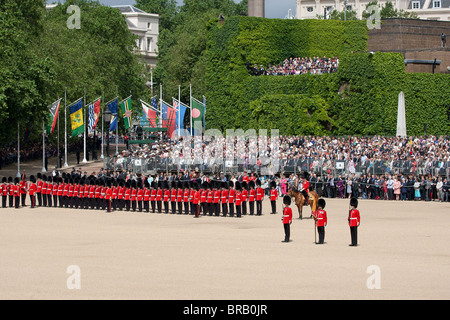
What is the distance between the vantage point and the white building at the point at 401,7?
132 metres

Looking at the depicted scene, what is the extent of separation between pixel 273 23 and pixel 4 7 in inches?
723

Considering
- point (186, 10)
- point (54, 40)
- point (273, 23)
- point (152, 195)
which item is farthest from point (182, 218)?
point (186, 10)

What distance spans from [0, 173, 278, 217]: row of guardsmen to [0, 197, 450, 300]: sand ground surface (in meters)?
0.86

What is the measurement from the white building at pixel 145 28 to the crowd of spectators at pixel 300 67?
67403 millimetres

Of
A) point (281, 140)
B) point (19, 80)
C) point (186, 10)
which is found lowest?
point (281, 140)

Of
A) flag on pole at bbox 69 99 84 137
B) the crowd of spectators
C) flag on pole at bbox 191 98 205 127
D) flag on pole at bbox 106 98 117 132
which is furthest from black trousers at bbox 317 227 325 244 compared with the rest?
flag on pole at bbox 191 98 205 127

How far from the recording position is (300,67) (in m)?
55.3

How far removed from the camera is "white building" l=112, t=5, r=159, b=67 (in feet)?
412

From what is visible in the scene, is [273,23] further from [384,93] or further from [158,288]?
[158,288]

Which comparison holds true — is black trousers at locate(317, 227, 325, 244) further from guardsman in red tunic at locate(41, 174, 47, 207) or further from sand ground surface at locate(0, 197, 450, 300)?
guardsman in red tunic at locate(41, 174, 47, 207)

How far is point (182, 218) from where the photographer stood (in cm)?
3212

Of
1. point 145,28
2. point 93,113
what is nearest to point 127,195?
point 93,113

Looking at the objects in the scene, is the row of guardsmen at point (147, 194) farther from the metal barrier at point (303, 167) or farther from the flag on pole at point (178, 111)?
the flag on pole at point (178, 111)

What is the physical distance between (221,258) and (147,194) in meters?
14.4
